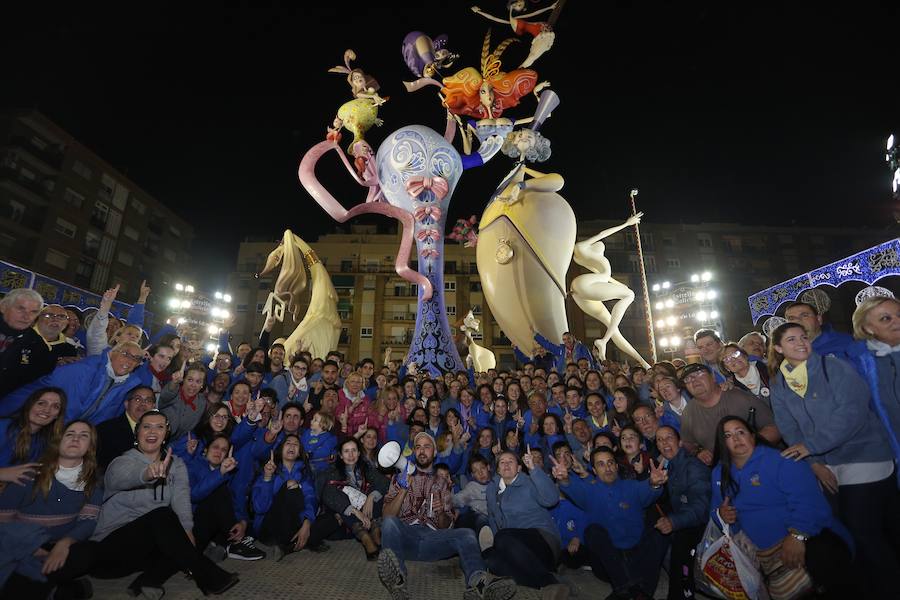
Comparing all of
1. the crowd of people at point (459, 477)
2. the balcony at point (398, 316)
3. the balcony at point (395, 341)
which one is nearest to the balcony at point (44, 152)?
the balcony at point (398, 316)

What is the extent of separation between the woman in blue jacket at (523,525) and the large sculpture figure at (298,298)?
7.33m

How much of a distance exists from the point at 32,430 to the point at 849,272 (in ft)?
46.2

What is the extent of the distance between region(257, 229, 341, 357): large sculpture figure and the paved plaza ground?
6.66 meters

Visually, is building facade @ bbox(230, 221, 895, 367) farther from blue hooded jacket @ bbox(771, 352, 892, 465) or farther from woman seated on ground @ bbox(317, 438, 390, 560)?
blue hooded jacket @ bbox(771, 352, 892, 465)

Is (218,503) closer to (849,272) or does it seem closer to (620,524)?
(620,524)

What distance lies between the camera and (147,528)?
2934 mm

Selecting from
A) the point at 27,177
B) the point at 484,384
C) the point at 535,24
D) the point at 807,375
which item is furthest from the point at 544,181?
the point at 27,177

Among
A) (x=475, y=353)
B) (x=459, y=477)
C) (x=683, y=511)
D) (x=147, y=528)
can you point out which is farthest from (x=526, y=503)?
(x=475, y=353)

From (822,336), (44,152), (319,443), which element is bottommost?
(319,443)

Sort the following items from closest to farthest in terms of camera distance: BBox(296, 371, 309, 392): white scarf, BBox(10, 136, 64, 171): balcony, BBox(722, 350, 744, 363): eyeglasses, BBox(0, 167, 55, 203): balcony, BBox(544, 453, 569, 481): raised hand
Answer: BBox(544, 453, 569, 481): raised hand, BBox(722, 350, 744, 363): eyeglasses, BBox(296, 371, 309, 392): white scarf, BBox(0, 167, 55, 203): balcony, BBox(10, 136, 64, 171): balcony

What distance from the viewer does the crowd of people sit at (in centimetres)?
254

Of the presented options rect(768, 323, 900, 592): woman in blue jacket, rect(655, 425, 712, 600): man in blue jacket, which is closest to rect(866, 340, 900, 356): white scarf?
rect(768, 323, 900, 592): woman in blue jacket

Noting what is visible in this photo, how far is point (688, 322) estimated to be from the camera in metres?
19.9

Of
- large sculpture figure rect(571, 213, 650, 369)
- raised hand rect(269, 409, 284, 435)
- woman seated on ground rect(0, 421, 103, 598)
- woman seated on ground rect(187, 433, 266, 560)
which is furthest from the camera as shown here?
large sculpture figure rect(571, 213, 650, 369)
